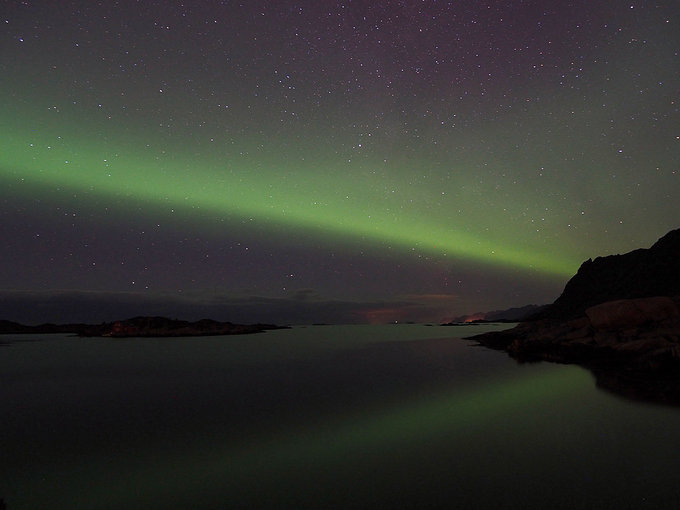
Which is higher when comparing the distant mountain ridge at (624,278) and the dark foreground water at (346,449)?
the distant mountain ridge at (624,278)

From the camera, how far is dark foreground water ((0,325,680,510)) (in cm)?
852

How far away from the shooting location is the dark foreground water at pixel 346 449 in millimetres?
8523

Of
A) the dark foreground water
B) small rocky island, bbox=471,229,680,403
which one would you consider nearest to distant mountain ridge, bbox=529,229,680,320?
small rocky island, bbox=471,229,680,403

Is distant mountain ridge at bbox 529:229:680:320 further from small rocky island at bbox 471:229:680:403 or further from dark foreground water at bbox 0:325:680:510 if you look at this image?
dark foreground water at bbox 0:325:680:510

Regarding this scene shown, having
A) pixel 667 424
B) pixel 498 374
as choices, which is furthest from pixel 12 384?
pixel 667 424

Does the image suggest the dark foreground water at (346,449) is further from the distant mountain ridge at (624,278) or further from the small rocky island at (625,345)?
the distant mountain ridge at (624,278)

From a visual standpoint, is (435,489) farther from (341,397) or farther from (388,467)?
(341,397)

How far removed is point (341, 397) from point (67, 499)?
1511cm

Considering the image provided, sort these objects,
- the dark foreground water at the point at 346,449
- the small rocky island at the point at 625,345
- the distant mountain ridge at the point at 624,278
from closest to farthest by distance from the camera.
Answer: the dark foreground water at the point at 346,449
the small rocky island at the point at 625,345
the distant mountain ridge at the point at 624,278

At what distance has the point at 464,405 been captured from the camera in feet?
61.9

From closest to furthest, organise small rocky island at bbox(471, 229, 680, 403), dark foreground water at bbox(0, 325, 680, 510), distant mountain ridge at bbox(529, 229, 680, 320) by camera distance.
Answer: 1. dark foreground water at bbox(0, 325, 680, 510)
2. small rocky island at bbox(471, 229, 680, 403)
3. distant mountain ridge at bbox(529, 229, 680, 320)

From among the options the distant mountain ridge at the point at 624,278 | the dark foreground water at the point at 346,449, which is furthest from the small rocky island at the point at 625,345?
the distant mountain ridge at the point at 624,278

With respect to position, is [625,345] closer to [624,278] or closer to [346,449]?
[346,449]

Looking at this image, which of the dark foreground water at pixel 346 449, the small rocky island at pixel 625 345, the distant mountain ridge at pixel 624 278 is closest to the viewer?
the dark foreground water at pixel 346 449
